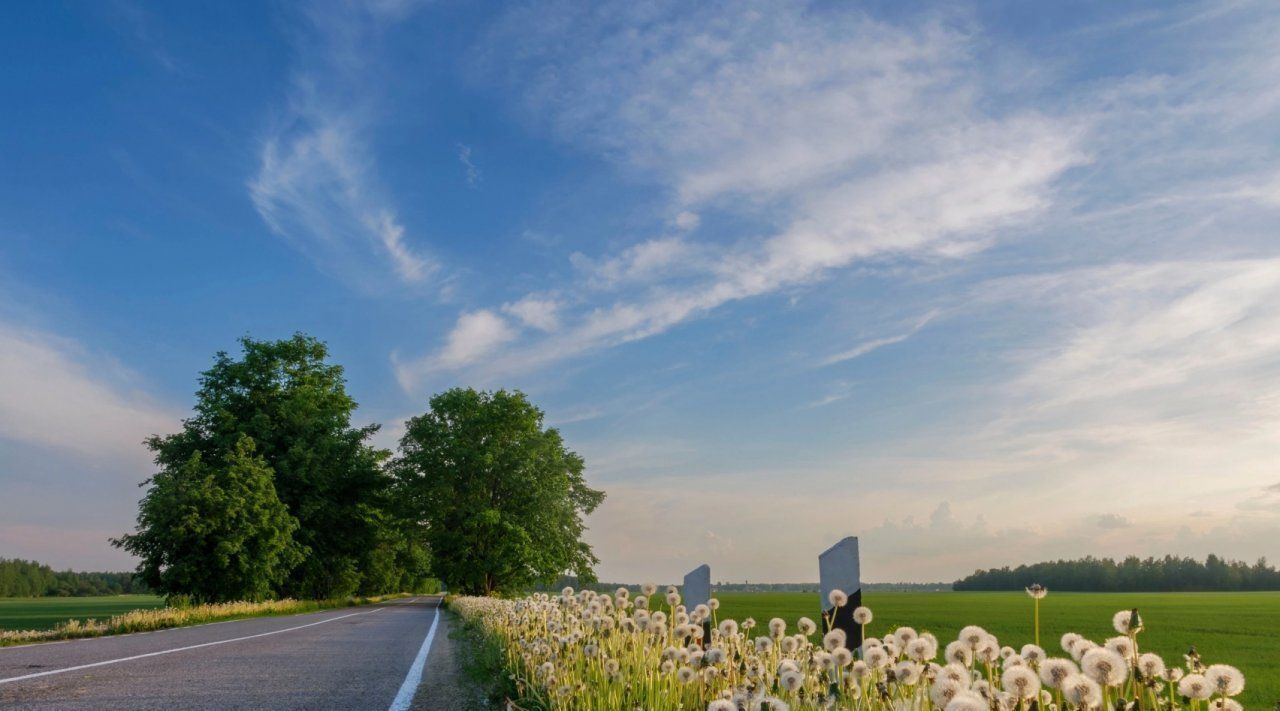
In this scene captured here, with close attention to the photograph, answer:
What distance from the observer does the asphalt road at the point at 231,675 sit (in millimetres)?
8031

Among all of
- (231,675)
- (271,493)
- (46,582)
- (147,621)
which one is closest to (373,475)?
(271,493)

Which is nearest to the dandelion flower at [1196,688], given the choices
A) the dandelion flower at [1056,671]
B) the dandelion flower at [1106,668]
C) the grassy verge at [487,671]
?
the dandelion flower at [1106,668]

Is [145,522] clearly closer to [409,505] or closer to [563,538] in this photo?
[409,505]

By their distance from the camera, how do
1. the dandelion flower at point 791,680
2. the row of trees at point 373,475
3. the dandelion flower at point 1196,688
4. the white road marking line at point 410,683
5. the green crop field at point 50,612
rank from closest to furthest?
the dandelion flower at point 1196,688 → the dandelion flower at point 791,680 → the white road marking line at point 410,683 → the green crop field at point 50,612 → the row of trees at point 373,475

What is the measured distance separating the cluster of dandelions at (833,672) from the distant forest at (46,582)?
10046cm

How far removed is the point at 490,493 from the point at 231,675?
40108 millimetres

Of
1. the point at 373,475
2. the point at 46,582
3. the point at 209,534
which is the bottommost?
the point at 46,582

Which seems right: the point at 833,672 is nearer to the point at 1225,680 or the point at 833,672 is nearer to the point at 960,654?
the point at 960,654

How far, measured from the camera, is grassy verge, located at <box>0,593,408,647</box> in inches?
702

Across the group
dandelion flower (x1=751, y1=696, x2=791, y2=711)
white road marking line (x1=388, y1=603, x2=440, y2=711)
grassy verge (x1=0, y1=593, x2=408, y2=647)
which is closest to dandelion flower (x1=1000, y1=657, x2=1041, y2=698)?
dandelion flower (x1=751, y1=696, x2=791, y2=711)

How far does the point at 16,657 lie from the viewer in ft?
40.9

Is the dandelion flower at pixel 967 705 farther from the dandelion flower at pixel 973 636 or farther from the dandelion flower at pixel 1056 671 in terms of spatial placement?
the dandelion flower at pixel 973 636

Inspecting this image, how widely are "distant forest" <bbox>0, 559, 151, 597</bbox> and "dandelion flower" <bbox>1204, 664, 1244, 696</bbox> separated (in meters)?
105

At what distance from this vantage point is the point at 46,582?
3834 inches
